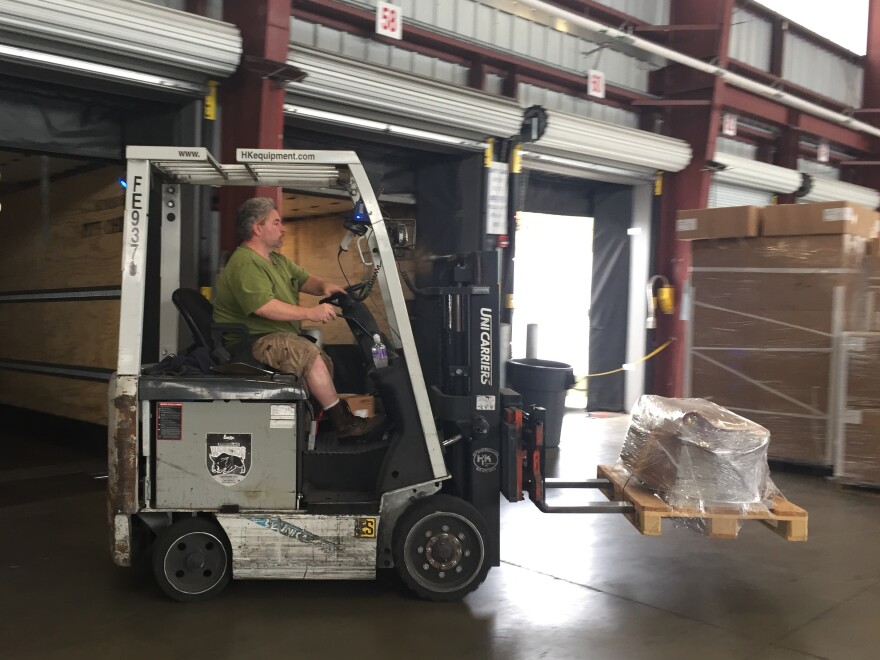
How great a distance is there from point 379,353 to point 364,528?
2.74 ft


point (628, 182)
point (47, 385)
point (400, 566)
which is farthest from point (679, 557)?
point (47, 385)

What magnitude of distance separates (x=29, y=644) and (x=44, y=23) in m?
3.41

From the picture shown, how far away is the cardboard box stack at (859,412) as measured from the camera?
6.07 meters

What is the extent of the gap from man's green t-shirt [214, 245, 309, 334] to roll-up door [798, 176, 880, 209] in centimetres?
903

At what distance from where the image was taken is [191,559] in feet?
11.8

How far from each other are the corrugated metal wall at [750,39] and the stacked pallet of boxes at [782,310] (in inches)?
160

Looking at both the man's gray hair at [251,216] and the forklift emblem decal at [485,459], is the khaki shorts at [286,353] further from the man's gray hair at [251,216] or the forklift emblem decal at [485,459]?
the forklift emblem decal at [485,459]

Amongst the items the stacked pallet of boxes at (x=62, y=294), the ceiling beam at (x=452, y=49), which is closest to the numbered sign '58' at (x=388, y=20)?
the ceiling beam at (x=452, y=49)

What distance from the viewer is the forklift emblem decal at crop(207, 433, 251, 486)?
353 cm

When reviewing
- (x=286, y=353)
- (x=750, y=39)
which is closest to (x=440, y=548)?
(x=286, y=353)

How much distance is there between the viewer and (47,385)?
809cm

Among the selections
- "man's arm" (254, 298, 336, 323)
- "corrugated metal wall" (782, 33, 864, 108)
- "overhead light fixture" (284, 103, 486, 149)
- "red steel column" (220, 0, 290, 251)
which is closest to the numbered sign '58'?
"overhead light fixture" (284, 103, 486, 149)

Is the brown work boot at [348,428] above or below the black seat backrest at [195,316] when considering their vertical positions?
below

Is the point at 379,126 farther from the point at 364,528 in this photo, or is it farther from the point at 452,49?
the point at 364,528
